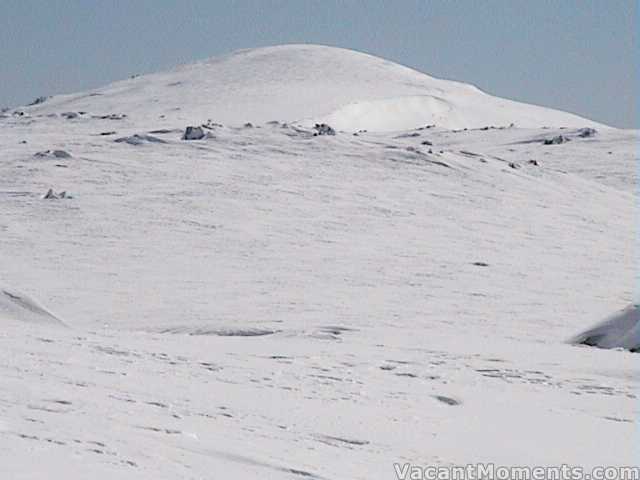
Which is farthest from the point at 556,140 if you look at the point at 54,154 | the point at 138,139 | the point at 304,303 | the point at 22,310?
the point at 22,310

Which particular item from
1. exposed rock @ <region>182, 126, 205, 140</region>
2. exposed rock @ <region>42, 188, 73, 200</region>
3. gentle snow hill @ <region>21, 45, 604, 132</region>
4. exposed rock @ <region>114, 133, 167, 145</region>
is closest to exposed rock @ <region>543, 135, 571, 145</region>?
gentle snow hill @ <region>21, 45, 604, 132</region>

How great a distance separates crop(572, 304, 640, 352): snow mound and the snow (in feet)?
0.59

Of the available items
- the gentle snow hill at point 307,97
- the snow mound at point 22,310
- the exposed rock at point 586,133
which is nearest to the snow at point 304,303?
the snow mound at point 22,310

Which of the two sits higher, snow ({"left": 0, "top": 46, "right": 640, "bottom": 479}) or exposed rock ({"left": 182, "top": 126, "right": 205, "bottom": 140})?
exposed rock ({"left": 182, "top": 126, "right": 205, "bottom": 140})

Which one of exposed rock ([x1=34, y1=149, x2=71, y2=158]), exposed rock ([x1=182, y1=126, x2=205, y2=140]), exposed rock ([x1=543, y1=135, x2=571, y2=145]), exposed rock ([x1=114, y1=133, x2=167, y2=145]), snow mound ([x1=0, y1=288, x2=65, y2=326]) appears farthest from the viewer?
exposed rock ([x1=543, y1=135, x2=571, y2=145])

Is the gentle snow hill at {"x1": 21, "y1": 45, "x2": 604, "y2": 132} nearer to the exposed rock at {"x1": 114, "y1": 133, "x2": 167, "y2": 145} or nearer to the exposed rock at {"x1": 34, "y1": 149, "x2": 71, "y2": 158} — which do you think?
the exposed rock at {"x1": 114, "y1": 133, "x2": 167, "y2": 145}

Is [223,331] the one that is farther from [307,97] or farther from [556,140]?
[307,97]

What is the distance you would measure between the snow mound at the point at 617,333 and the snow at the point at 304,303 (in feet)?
0.59

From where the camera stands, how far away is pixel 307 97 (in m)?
37.6

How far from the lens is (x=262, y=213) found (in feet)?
44.6

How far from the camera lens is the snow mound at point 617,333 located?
22.8 feet

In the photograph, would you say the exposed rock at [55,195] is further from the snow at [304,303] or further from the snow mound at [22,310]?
the snow mound at [22,310]

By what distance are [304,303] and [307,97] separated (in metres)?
29.2

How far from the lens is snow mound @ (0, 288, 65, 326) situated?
22.7ft
